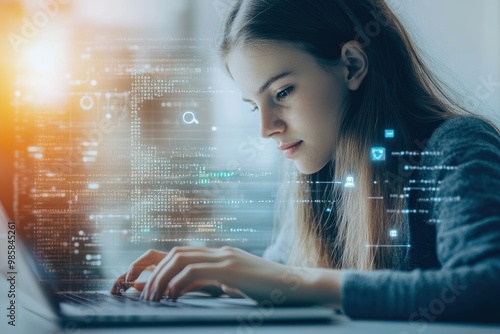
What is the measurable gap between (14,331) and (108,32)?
644 mm

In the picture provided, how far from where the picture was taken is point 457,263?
0.94 m

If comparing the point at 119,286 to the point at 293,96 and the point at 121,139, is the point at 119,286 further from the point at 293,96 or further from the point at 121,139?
the point at 293,96

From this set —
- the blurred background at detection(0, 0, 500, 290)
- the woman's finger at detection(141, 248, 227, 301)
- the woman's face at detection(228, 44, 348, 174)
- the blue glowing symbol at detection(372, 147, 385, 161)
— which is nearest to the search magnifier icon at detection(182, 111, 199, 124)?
the blurred background at detection(0, 0, 500, 290)

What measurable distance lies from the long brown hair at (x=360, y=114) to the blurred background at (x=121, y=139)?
6 centimetres

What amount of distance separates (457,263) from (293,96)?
43 centimetres

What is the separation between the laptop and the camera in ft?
3.28

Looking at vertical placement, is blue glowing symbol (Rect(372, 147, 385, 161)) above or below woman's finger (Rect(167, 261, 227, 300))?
above

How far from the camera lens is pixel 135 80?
108 centimetres

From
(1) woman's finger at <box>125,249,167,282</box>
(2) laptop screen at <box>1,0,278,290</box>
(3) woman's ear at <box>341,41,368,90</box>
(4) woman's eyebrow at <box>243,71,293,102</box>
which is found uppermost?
(3) woman's ear at <box>341,41,368,90</box>

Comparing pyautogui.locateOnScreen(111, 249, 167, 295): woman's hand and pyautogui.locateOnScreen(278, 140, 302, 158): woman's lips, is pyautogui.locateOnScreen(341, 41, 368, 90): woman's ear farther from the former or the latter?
pyautogui.locateOnScreen(111, 249, 167, 295): woman's hand

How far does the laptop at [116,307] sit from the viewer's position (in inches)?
39.4

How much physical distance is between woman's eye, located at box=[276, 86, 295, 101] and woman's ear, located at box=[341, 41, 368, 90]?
11cm

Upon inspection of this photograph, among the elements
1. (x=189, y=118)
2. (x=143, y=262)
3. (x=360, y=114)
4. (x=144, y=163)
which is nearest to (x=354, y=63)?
(x=360, y=114)

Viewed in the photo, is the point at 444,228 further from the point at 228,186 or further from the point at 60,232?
the point at 60,232
